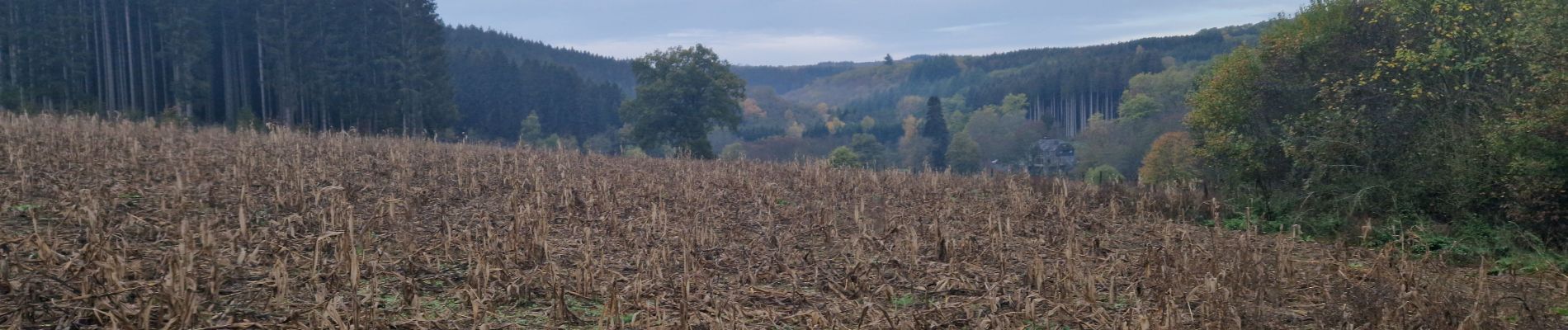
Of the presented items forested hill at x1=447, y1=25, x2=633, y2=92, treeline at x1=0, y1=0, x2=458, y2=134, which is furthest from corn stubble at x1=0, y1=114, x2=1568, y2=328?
forested hill at x1=447, y1=25, x2=633, y2=92

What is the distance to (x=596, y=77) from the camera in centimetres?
17038

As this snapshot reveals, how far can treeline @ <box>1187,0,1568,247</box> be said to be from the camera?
1303cm

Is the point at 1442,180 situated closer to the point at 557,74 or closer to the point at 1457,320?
the point at 1457,320

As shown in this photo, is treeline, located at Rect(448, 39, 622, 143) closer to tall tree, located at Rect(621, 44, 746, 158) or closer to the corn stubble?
tall tree, located at Rect(621, 44, 746, 158)

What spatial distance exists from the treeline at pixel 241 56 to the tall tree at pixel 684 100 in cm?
1110

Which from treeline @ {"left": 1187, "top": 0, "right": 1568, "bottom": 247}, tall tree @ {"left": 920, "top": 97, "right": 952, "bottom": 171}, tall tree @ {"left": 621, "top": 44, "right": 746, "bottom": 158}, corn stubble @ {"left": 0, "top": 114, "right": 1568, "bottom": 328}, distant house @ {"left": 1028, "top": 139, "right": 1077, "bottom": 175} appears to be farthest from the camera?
tall tree @ {"left": 920, "top": 97, "right": 952, "bottom": 171}

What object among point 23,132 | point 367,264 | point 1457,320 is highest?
point 23,132

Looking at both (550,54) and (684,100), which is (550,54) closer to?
(550,54)

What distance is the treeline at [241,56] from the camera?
44.3 metres

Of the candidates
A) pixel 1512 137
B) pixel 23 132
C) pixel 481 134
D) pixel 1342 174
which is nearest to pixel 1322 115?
pixel 1342 174

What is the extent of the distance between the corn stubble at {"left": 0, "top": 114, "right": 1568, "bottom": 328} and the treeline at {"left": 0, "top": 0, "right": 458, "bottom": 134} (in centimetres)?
3364

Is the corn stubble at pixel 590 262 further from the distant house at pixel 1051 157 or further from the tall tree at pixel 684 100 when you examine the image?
the distant house at pixel 1051 157

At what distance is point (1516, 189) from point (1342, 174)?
4.74 meters

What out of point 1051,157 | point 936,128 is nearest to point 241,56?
point 1051,157
